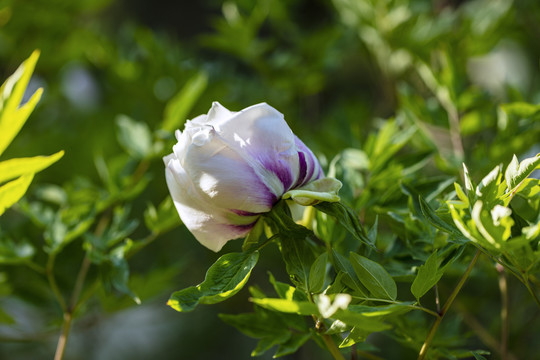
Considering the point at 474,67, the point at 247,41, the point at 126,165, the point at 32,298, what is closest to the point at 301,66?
the point at 247,41

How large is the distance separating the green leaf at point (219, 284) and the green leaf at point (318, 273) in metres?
0.03

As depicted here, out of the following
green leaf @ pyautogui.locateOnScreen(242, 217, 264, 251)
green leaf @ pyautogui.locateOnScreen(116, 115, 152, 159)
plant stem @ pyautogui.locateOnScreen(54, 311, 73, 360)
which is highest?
green leaf @ pyautogui.locateOnScreen(242, 217, 264, 251)

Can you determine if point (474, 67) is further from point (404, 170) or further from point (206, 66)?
point (404, 170)

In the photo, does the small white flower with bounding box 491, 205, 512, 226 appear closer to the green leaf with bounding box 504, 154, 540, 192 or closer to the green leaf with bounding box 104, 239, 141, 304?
the green leaf with bounding box 504, 154, 540, 192

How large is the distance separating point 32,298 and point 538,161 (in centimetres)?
55

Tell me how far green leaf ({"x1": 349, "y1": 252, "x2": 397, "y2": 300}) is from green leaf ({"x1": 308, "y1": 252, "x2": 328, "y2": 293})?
0.02 meters

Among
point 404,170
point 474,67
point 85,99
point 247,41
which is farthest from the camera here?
point 474,67

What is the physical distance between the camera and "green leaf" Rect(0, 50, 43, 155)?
29cm

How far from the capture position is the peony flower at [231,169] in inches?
11.9

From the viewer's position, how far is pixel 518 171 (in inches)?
11.6

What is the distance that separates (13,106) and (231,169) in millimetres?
124

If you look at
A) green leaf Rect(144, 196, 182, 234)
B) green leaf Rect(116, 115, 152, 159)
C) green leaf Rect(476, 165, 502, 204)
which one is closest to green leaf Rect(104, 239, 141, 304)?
green leaf Rect(144, 196, 182, 234)

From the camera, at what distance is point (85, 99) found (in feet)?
4.26

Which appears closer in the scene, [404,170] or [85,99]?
[404,170]
